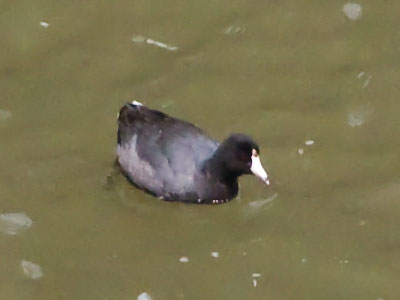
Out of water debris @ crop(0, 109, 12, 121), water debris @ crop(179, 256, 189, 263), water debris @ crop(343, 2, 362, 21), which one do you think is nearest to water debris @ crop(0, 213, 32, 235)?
water debris @ crop(0, 109, 12, 121)

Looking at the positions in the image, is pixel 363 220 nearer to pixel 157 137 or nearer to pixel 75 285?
pixel 157 137

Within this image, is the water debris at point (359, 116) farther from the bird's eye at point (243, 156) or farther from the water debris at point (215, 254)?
the water debris at point (215, 254)

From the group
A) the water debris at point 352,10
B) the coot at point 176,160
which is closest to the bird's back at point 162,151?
the coot at point 176,160

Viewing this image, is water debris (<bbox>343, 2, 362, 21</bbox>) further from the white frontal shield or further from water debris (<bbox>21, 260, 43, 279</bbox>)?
water debris (<bbox>21, 260, 43, 279</bbox>)

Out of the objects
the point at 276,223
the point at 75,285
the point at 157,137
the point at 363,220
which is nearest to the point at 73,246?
the point at 75,285

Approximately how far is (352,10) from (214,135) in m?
1.65

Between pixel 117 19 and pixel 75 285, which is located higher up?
pixel 117 19

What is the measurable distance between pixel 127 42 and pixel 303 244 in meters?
2.19

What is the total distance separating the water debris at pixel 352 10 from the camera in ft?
23.7

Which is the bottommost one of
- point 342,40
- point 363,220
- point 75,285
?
point 75,285

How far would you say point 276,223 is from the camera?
19.2ft

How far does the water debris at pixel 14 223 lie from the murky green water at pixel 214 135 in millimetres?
37

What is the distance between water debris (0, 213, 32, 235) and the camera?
19.0 ft

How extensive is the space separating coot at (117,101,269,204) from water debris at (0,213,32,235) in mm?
701
